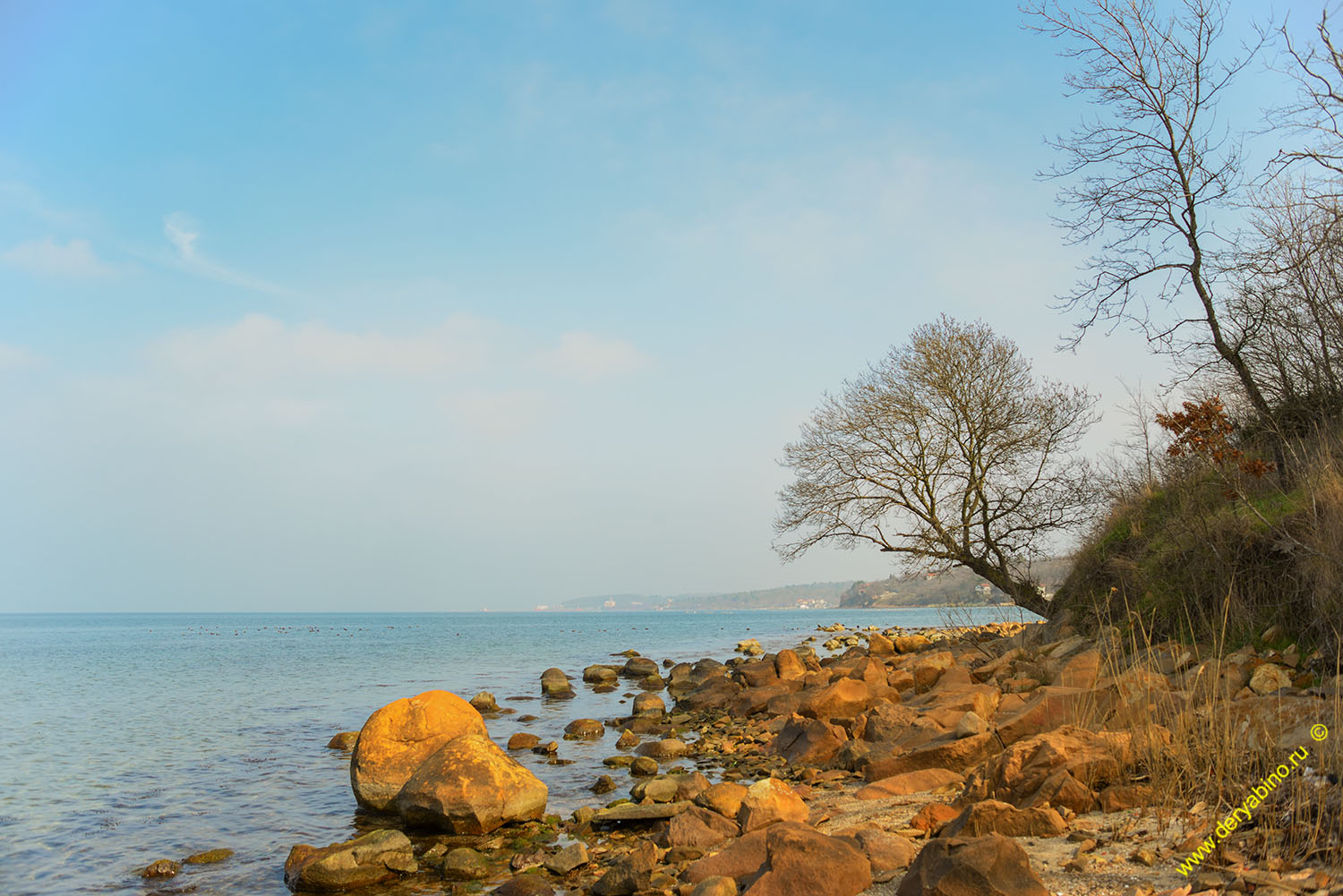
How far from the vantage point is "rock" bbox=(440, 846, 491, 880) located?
8.02 m

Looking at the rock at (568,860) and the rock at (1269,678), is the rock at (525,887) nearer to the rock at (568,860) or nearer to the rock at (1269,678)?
the rock at (568,860)

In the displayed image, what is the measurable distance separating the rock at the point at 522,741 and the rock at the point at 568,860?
23.6ft

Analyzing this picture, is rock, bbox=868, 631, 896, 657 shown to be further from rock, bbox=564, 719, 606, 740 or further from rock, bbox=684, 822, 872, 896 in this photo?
rock, bbox=684, 822, 872, 896

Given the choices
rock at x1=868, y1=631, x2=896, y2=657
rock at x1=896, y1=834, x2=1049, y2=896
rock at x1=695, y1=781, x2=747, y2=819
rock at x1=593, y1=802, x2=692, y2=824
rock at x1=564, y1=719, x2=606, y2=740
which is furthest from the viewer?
rock at x1=868, y1=631, x2=896, y2=657

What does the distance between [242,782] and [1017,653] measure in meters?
13.6

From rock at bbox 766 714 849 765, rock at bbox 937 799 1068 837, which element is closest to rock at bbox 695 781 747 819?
rock at bbox 766 714 849 765

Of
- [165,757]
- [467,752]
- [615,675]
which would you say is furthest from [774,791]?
[615,675]

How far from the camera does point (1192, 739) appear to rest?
5.79 meters

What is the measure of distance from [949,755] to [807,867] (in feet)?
11.9

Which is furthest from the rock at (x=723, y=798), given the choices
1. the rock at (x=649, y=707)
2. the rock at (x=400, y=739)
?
the rock at (x=649, y=707)

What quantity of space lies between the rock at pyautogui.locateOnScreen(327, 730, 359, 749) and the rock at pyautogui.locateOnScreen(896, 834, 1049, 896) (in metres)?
13.9

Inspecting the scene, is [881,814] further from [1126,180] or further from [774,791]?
[1126,180]

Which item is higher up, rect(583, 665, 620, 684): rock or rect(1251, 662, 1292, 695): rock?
rect(1251, 662, 1292, 695): rock

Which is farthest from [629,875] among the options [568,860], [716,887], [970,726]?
[970,726]
